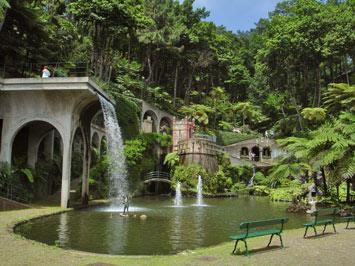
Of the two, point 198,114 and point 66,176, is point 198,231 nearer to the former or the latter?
point 66,176

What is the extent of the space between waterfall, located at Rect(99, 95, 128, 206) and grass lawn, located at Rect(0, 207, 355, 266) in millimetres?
12232

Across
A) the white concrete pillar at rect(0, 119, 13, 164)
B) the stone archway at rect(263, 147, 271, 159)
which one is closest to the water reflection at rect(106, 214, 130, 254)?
the white concrete pillar at rect(0, 119, 13, 164)

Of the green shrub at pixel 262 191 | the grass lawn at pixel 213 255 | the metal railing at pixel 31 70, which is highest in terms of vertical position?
the metal railing at pixel 31 70

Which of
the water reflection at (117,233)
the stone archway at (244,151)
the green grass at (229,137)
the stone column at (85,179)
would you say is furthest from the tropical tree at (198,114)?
the water reflection at (117,233)

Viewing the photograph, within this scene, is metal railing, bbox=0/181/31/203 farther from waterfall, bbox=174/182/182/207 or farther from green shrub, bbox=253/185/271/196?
green shrub, bbox=253/185/271/196

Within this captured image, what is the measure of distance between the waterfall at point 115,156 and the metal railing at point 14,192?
515 cm

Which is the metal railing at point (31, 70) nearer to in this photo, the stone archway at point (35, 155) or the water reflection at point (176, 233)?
the stone archway at point (35, 155)

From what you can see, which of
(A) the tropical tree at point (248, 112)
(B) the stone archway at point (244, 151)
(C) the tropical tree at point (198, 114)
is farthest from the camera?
(A) the tropical tree at point (248, 112)

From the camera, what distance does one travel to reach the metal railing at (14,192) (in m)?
19.2

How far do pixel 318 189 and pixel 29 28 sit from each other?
17829mm

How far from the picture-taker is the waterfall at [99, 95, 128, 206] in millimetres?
23448

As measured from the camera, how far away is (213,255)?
9562 millimetres

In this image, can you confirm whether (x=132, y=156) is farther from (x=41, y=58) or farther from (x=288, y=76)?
(x=288, y=76)

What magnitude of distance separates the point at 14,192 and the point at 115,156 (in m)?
9.69
